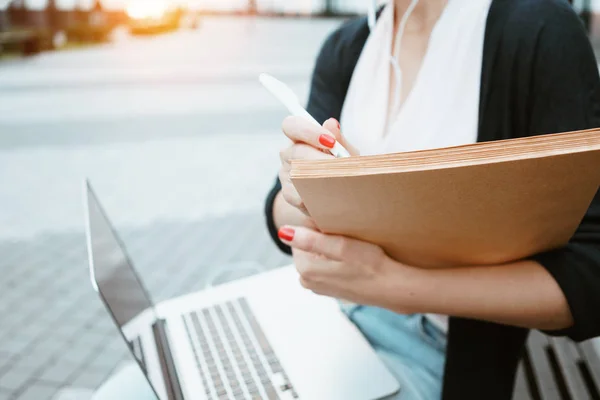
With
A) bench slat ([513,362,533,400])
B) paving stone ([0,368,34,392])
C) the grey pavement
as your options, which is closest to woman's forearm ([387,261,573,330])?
the grey pavement

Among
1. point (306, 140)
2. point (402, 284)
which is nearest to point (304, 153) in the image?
point (306, 140)

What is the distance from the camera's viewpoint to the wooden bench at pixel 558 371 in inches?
66.2

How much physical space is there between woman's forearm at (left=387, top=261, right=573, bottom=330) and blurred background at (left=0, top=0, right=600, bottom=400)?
3.36 feet

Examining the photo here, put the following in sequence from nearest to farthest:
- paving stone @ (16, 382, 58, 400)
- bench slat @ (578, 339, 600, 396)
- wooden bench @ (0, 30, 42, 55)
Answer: bench slat @ (578, 339, 600, 396) < paving stone @ (16, 382, 58, 400) < wooden bench @ (0, 30, 42, 55)

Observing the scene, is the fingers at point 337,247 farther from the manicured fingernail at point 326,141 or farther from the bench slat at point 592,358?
the bench slat at point 592,358

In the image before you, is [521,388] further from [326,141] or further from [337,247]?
[326,141]

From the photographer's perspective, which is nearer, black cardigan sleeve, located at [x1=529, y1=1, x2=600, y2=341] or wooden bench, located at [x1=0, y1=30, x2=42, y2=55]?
black cardigan sleeve, located at [x1=529, y1=1, x2=600, y2=341]

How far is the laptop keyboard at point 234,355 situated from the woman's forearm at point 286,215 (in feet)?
0.62

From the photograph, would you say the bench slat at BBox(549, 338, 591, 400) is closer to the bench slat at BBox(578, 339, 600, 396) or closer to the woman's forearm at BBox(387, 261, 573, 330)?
the bench slat at BBox(578, 339, 600, 396)

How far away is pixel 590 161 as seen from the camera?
548mm

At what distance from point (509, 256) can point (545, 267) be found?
0.16 feet

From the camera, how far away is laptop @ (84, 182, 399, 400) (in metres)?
0.83

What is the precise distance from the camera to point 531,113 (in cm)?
84

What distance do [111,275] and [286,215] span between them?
31cm
